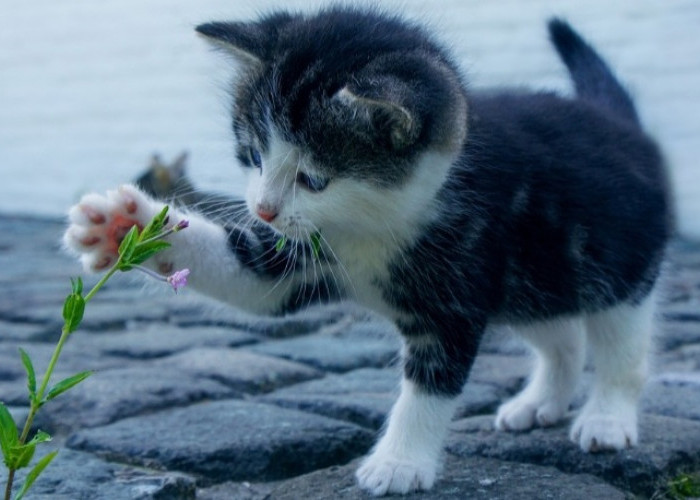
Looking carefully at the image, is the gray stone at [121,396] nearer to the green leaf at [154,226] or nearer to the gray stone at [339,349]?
the gray stone at [339,349]

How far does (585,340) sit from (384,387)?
64cm

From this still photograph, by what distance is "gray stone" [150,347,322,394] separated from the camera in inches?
128

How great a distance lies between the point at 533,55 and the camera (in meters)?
7.40

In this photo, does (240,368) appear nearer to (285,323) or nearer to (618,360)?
(285,323)

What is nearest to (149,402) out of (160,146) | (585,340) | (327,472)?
(327,472)

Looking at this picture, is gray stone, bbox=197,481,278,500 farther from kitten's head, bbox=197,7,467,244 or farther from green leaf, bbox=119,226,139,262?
green leaf, bbox=119,226,139,262

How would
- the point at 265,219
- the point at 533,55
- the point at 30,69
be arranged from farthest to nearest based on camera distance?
the point at 30,69, the point at 533,55, the point at 265,219

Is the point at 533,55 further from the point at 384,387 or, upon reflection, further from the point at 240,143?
the point at 240,143

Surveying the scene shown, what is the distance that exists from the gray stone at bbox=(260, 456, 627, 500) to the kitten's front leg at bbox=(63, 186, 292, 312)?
0.44 meters

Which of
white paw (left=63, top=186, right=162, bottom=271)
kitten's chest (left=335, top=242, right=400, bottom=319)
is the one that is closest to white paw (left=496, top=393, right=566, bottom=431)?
kitten's chest (left=335, top=242, right=400, bottom=319)

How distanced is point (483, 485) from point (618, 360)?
2.32 feet

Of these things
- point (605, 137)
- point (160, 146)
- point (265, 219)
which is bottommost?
point (160, 146)

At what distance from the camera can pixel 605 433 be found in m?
2.47

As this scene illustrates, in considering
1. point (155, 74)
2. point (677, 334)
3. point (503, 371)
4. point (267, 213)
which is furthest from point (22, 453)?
point (155, 74)
